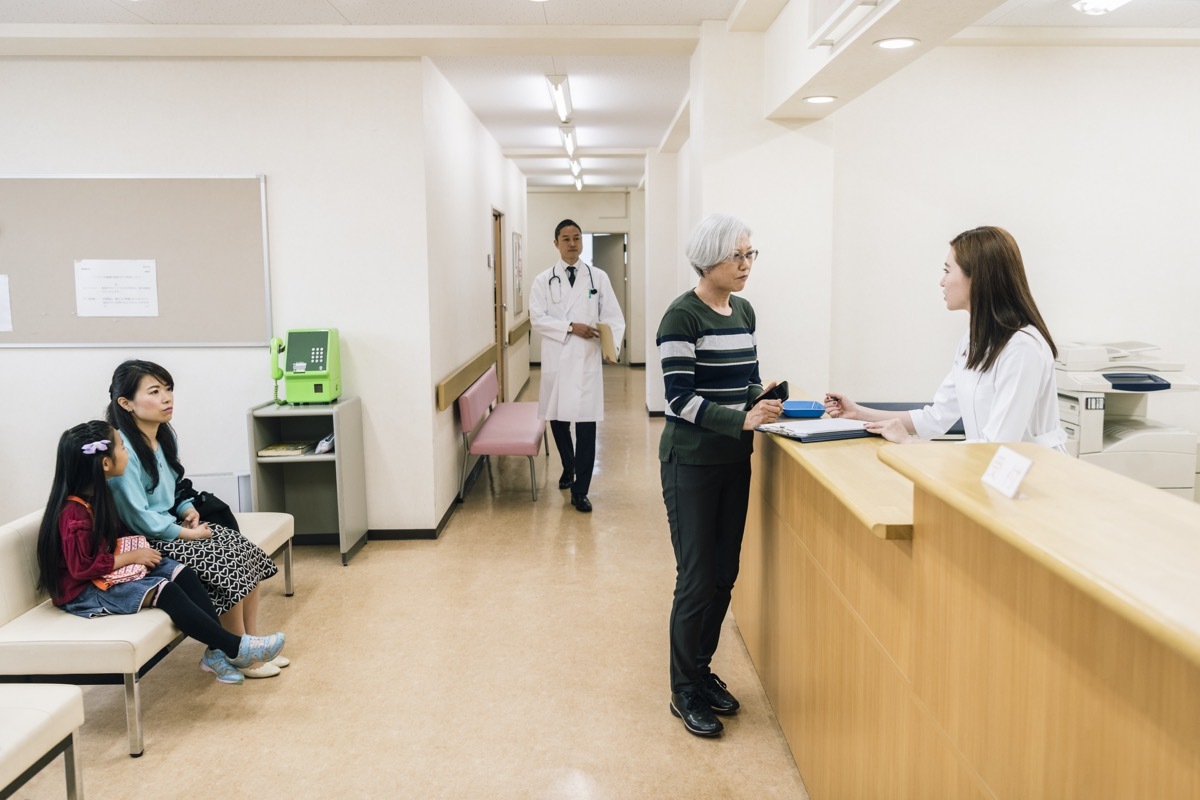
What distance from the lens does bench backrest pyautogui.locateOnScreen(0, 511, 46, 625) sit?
2.80 m

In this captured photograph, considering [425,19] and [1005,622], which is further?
[425,19]

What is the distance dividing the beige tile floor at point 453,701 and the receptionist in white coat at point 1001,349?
1194mm

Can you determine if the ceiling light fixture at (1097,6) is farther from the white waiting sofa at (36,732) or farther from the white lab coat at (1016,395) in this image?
the white waiting sofa at (36,732)

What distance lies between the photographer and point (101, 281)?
15.4 feet

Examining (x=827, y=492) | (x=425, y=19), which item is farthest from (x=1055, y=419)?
(x=425, y=19)

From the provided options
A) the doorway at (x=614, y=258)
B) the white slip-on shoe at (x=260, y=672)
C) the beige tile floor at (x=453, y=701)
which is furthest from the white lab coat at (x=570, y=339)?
the doorway at (x=614, y=258)

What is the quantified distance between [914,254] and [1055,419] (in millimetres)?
2518

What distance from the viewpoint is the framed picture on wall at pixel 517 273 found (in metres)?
9.42

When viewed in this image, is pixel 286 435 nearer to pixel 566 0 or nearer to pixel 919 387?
pixel 566 0

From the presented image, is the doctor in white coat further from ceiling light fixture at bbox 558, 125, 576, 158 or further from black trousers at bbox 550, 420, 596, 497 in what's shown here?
ceiling light fixture at bbox 558, 125, 576, 158

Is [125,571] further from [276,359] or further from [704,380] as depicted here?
[704,380]

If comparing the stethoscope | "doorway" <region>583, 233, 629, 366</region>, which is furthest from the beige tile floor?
"doorway" <region>583, 233, 629, 366</region>

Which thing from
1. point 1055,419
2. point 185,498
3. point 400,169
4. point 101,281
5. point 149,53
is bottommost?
point 185,498

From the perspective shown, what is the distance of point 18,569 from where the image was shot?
9.40 feet
